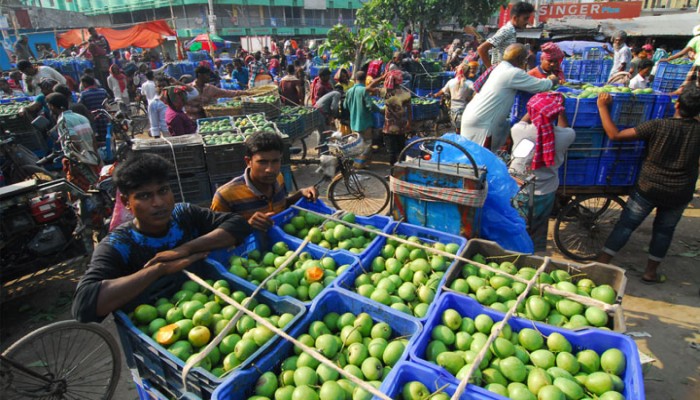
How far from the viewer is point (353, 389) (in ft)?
6.01

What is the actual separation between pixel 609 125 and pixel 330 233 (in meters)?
3.42

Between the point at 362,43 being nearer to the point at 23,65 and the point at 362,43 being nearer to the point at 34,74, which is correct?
the point at 23,65

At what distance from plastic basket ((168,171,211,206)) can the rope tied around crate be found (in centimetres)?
342

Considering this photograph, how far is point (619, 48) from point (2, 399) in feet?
47.6

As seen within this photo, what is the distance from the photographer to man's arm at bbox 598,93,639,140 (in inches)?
160

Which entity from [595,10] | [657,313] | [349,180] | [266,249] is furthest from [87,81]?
[595,10]

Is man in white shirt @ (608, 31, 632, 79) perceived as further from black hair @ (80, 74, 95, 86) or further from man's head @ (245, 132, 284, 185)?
black hair @ (80, 74, 95, 86)

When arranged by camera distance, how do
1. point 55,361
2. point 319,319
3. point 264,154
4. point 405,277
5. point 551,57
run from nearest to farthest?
point 319,319 < point 405,277 < point 55,361 < point 264,154 < point 551,57

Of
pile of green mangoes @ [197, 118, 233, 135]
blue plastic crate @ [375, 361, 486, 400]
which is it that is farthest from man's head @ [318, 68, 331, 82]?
blue plastic crate @ [375, 361, 486, 400]

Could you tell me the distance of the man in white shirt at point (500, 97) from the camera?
4539 mm

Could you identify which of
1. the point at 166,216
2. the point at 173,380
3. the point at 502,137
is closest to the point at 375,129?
the point at 502,137

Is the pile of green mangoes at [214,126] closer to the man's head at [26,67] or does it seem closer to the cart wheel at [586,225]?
the cart wheel at [586,225]

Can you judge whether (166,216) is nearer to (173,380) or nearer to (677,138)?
(173,380)

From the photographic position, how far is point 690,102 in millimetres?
3723
